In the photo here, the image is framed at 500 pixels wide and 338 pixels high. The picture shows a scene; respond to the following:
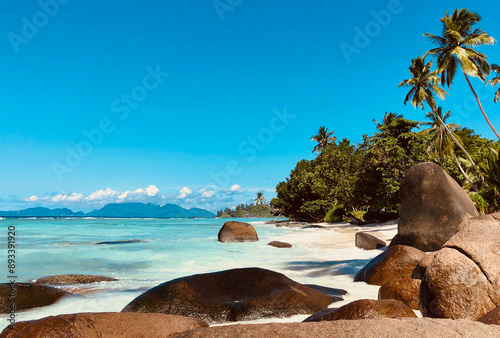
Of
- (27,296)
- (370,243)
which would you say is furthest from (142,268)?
(370,243)

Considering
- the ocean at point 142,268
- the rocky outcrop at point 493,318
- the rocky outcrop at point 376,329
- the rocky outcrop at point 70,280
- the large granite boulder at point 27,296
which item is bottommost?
the ocean at point 142,268

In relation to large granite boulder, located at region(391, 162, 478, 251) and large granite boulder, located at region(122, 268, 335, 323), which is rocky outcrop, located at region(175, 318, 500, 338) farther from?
large granite boulder, located at region(391, 162, 478, 251)

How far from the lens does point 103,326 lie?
3520mm

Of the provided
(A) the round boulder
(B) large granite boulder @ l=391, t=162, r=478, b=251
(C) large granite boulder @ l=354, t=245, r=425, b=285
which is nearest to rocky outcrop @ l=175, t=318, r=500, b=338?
(A) the round boulder

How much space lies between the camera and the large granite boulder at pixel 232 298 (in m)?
5.30

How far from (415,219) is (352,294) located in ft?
15.9

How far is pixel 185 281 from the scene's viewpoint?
5887mm

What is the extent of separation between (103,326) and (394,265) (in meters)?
5.67

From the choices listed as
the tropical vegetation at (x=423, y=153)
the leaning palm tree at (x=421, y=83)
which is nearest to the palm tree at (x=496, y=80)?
the tropical vegetation at (x=423, y=153)

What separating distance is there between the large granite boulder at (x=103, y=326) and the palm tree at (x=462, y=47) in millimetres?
27705

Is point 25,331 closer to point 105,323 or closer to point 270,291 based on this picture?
point 105,323

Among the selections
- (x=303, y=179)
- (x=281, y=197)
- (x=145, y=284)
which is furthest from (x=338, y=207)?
(x=145, y=284)

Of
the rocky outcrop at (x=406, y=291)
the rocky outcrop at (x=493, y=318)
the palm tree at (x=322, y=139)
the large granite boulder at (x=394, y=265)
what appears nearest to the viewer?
the rocky outcrop at (x=493, y=318)

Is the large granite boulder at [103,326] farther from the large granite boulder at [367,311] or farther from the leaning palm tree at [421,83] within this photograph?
the leaning palm tree at [421,83]
